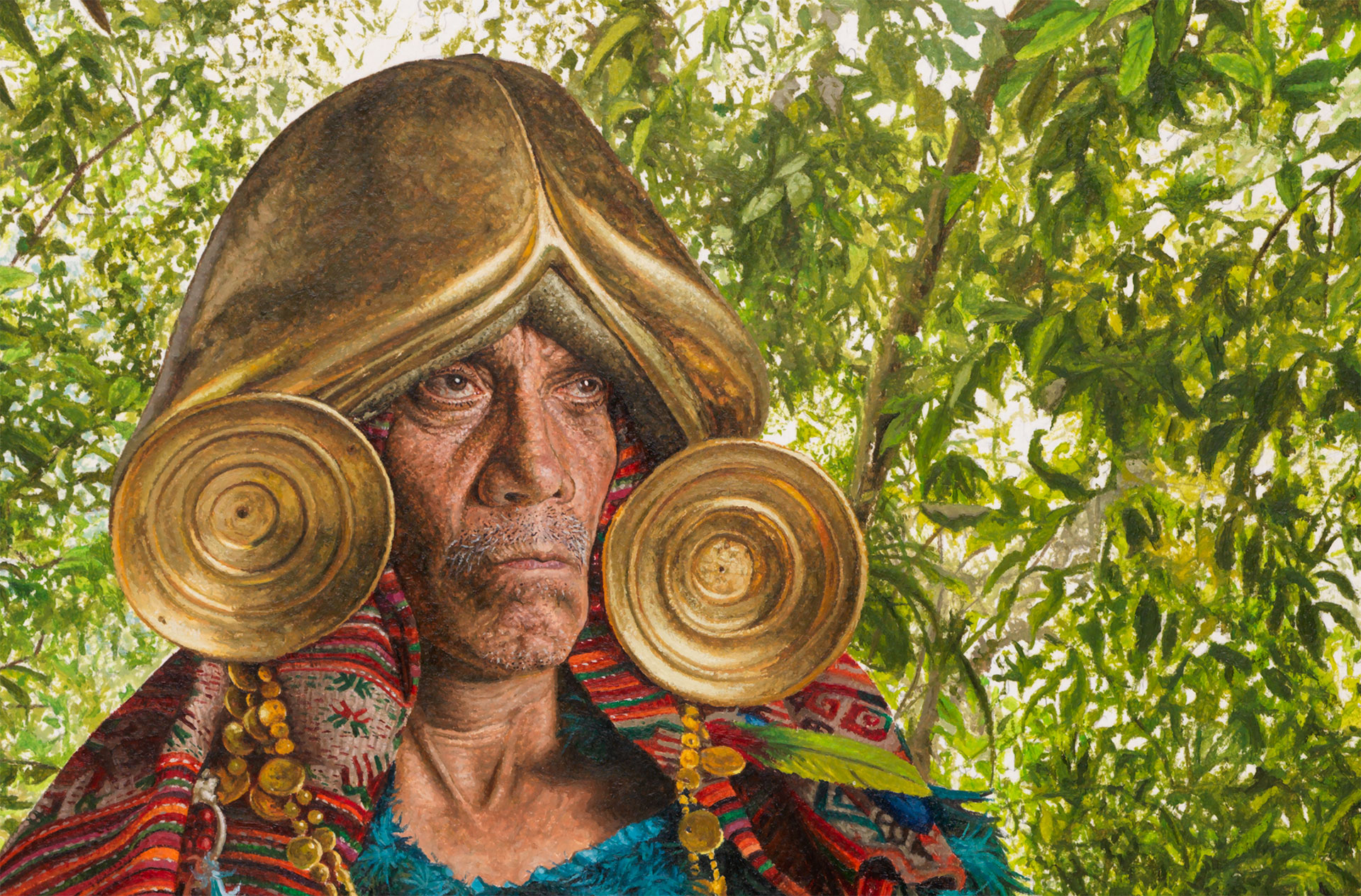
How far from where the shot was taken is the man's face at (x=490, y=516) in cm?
174

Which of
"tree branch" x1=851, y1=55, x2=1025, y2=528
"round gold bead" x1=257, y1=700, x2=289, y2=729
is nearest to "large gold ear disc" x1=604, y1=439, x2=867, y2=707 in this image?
"round gold bead" x1=257, y1=700, x2=289, y2=729

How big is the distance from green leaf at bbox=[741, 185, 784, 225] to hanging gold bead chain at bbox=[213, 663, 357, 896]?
119 centimetres

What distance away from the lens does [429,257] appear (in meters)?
1.71

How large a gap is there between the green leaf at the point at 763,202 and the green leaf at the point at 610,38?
364 millimetres

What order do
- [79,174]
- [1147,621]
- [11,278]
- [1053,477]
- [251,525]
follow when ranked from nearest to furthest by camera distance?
[251,525]
[11,278]
[1053,477]
[1147,621]
[79,174]

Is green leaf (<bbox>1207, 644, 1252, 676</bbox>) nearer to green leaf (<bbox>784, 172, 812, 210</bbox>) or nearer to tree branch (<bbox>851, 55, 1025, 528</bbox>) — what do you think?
tree branch (<bbox>851, 55, 1025, 528</bbox>)

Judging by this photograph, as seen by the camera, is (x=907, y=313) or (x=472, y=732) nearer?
(x=472, y=732)

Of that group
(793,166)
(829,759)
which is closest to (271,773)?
(829,759)

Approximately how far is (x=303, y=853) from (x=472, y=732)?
0.28m

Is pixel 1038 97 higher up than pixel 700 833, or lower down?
higher up

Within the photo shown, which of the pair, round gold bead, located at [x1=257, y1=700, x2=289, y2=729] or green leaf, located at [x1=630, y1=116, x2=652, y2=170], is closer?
round gold bead, located at [x1=257, y1=700, x2=289, y2=729]

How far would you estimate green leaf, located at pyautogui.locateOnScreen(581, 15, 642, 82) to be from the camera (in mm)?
2355

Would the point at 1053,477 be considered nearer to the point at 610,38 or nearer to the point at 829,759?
the point at 829,759

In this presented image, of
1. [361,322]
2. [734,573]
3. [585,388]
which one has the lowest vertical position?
[734,573]
